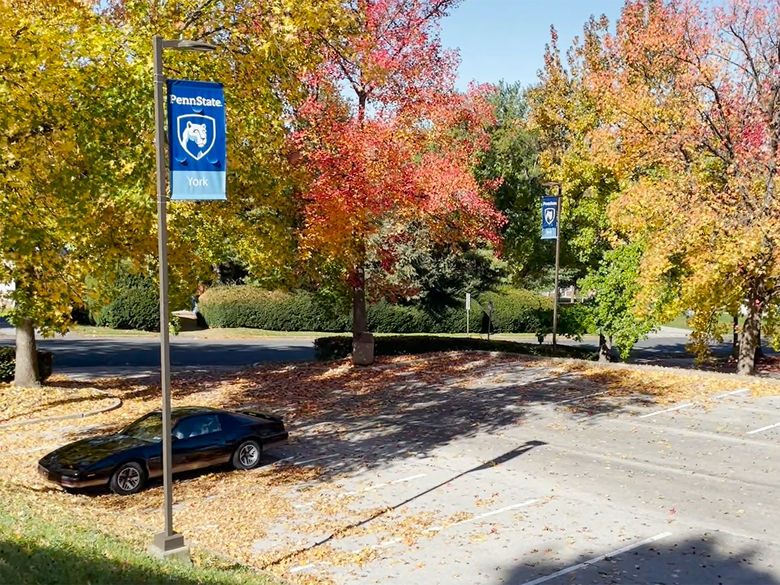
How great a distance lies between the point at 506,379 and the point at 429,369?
11.2 ft

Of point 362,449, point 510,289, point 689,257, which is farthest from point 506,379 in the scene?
point 510,289

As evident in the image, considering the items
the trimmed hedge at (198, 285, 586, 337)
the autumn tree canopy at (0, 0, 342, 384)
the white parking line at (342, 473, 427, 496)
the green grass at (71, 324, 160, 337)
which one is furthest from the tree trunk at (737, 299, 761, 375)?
the green grass at (71, 324, 160, 337)

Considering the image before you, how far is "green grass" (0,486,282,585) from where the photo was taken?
7.44 m

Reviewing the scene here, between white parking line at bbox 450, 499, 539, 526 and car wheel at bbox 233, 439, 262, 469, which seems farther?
car wheel at bbox 233, 439, 262, 469

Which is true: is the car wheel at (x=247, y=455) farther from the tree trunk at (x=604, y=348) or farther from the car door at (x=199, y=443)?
the tree trunk at (x=604, y=348)

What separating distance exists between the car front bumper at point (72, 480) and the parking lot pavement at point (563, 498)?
3560 mm

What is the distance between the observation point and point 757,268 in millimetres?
22562

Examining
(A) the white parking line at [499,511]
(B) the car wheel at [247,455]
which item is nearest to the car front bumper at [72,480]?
(B) the car wheel at [247,455]

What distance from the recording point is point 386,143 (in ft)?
78.7

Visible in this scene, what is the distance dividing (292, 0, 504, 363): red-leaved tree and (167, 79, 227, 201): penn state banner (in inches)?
499

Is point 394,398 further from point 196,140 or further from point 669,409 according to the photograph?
point 196,140

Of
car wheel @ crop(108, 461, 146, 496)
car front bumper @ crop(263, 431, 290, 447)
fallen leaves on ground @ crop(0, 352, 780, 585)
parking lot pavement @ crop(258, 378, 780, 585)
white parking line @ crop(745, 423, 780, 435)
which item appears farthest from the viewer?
white parking line @ crop(745, 423, 780, 435)

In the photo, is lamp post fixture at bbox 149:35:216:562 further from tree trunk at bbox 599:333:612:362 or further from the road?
tree trunk at bbox 599:333:612:362

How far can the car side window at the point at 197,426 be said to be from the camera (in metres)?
14.8
